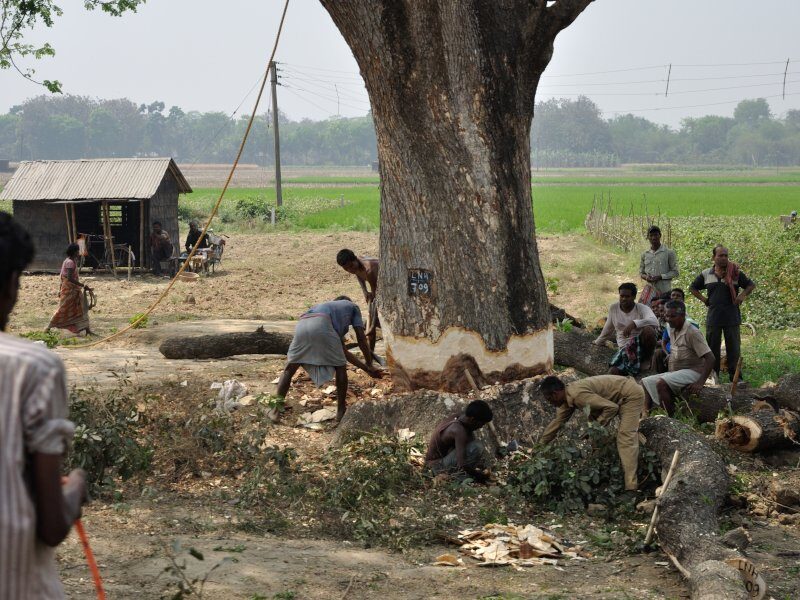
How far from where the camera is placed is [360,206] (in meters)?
44.8

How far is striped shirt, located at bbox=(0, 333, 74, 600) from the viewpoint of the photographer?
246cm

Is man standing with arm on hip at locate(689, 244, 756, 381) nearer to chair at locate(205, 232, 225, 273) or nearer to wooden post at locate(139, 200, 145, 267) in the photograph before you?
chair at locate(205, 232, 225, 273)

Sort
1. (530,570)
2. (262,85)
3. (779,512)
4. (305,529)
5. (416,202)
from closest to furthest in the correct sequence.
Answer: (530,570)
(305,529)
(779,512)
(416,202)
(262,85)

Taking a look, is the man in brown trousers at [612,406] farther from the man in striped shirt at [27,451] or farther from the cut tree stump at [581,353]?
the man in striped shirt at [27,451]

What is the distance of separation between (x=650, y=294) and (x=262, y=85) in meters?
5.14

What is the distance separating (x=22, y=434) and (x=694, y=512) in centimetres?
470

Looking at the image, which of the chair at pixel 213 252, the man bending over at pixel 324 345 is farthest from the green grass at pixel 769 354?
the chair at pixel 213 252

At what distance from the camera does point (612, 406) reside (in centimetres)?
719

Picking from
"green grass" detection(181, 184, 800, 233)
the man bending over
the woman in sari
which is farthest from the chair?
the man bending over

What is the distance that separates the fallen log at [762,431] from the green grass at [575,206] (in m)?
23.3

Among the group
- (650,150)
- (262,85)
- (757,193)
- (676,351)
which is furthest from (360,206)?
(650,150)

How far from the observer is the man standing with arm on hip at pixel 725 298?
10.2 meters

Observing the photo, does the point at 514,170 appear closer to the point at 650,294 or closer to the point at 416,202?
the point at 416,202

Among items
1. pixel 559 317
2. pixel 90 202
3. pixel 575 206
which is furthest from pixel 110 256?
pixel 575 206
